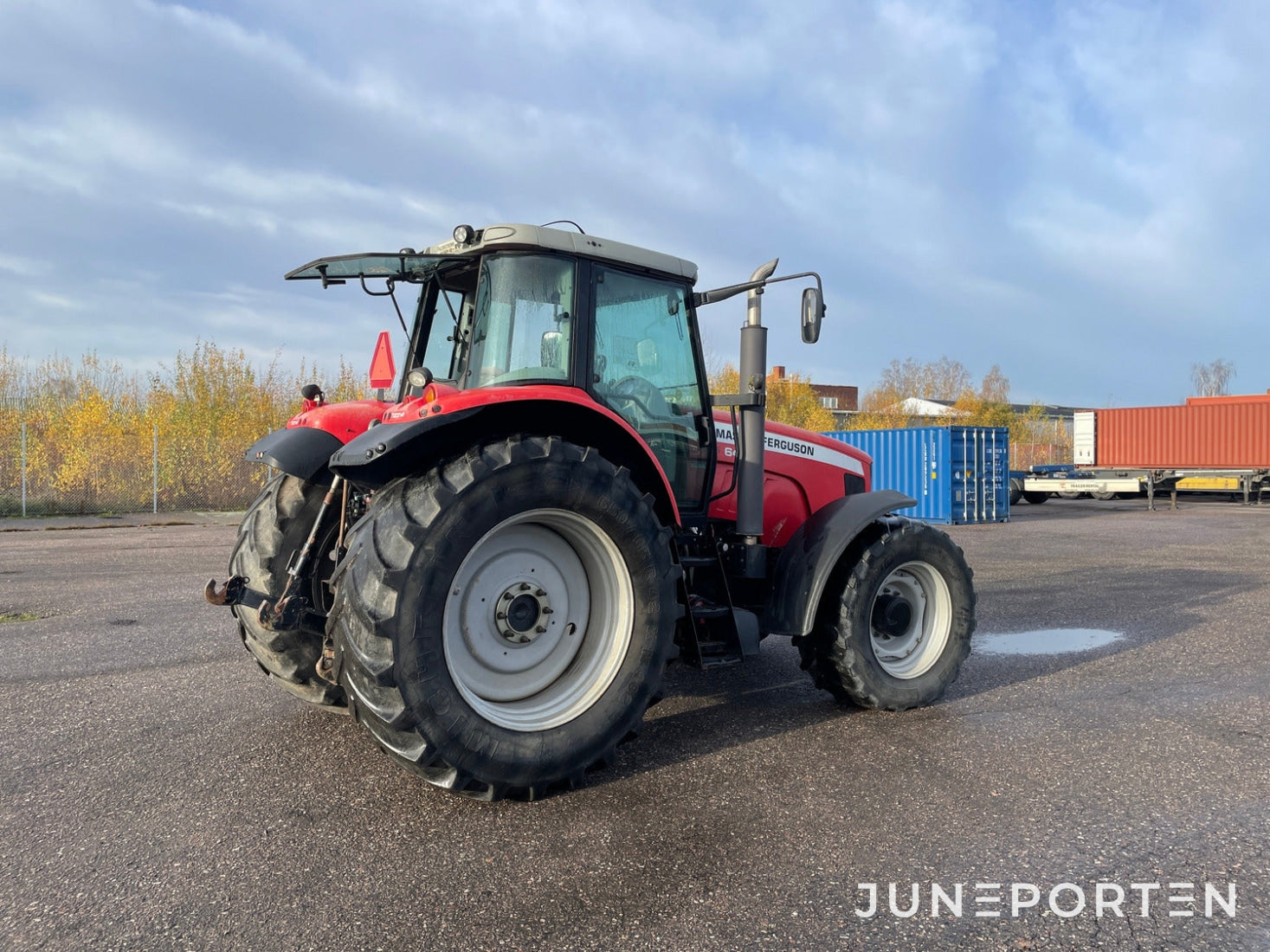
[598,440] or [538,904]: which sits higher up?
[598,440]

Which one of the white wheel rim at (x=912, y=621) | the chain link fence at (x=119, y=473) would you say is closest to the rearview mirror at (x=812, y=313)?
the white wheel rim at (x=912, y=621)

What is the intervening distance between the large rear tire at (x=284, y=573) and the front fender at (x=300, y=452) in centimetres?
16

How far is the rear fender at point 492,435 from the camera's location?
10.8 ft

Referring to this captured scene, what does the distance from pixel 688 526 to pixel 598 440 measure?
840mm

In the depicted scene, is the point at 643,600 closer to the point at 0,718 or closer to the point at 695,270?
the point at 695,270

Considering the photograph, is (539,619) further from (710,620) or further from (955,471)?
(955,471)

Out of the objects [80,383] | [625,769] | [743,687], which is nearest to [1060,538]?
[743,687]

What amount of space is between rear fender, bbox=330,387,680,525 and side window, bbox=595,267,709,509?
0.30m

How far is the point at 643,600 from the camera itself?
3697 millimetres

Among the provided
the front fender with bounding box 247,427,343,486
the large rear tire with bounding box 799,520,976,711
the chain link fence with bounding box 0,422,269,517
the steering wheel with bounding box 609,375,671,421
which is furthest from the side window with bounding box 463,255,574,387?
the chain link fence with bounding box 0,422,269,517

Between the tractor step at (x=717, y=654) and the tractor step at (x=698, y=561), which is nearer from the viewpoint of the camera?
the tractor step at (x=717, y=654)

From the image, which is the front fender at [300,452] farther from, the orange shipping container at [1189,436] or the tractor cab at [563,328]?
the orange shipping container at [1189,436]

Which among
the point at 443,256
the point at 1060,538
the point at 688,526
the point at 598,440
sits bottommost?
the point at 1060,538

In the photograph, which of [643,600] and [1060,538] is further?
[1060,538]
